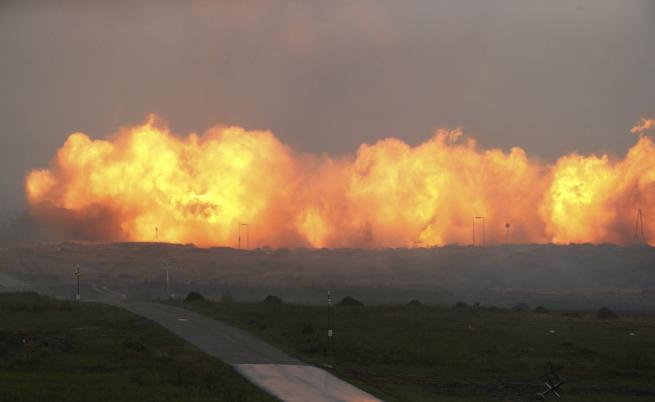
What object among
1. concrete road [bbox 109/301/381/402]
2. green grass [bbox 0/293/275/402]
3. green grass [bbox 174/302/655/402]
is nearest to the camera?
green grass [bbox 0/293/275/402]

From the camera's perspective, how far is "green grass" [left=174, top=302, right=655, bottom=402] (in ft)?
182

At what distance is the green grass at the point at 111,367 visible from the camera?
4369 centimetres

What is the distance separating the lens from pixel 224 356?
5931 cm

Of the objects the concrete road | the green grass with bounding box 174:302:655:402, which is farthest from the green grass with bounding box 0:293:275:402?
the green grass with bounding box 174:302:655:402

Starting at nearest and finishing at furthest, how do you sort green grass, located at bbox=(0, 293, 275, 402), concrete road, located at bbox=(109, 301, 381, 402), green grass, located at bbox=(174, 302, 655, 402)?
green grass, located at bbox=(0, 293, 275, 402)
concrete road, located at bbox=(109, 301, 381, 402)
green grass, located at bbox=(174, 302, 655, 402)

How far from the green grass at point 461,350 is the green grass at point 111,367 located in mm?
7473

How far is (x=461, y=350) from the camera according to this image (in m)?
69.5

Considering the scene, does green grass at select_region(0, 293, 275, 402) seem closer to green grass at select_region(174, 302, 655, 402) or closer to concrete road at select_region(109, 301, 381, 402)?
concrete road at select_region(109, 301, 381, 402)

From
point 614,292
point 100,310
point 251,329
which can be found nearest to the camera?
point 251,329

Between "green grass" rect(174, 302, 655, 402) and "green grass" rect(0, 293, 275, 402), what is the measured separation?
7473 mm

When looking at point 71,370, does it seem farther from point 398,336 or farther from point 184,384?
point 398,336

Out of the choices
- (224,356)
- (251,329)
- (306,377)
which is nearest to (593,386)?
(306,377)

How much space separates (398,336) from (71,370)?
30.2 meters

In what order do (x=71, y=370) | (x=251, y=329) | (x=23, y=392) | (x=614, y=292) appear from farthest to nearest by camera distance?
(x=614, y=292) < (x=251, y=329) < (x=71, y=370) < (x=23, y=392)
